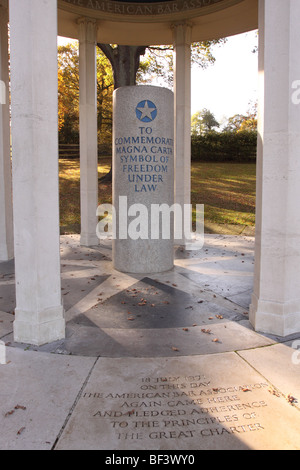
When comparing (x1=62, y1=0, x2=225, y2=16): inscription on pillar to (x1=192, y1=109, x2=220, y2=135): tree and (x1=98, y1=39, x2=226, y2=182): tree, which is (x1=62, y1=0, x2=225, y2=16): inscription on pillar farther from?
(x1=192, y1=109, x2=220, y2=135): tree

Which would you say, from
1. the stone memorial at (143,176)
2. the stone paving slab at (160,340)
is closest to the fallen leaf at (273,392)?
the stone paving slab at (160,340)

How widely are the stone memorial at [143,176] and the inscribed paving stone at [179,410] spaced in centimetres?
431

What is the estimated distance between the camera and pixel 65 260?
9852 millimetres

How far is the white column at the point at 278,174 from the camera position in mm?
4930

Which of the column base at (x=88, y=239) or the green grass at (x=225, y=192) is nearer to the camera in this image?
the column base at (x=88, y=239)

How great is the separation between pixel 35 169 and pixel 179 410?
3.16 meters

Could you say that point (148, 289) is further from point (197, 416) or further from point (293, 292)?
point (197, 416)

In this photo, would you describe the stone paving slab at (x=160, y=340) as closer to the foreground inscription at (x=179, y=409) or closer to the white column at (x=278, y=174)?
the white column at (x=278, y=174)

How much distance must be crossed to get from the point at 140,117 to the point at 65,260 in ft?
13.4

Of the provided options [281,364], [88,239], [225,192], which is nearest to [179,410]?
[281,364]

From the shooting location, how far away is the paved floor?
120 inches

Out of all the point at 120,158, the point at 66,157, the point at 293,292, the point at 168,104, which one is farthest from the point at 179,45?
the point at 66,157

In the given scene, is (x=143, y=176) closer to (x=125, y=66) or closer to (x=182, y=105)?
(x=182, y=105)

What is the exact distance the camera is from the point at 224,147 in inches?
1281
